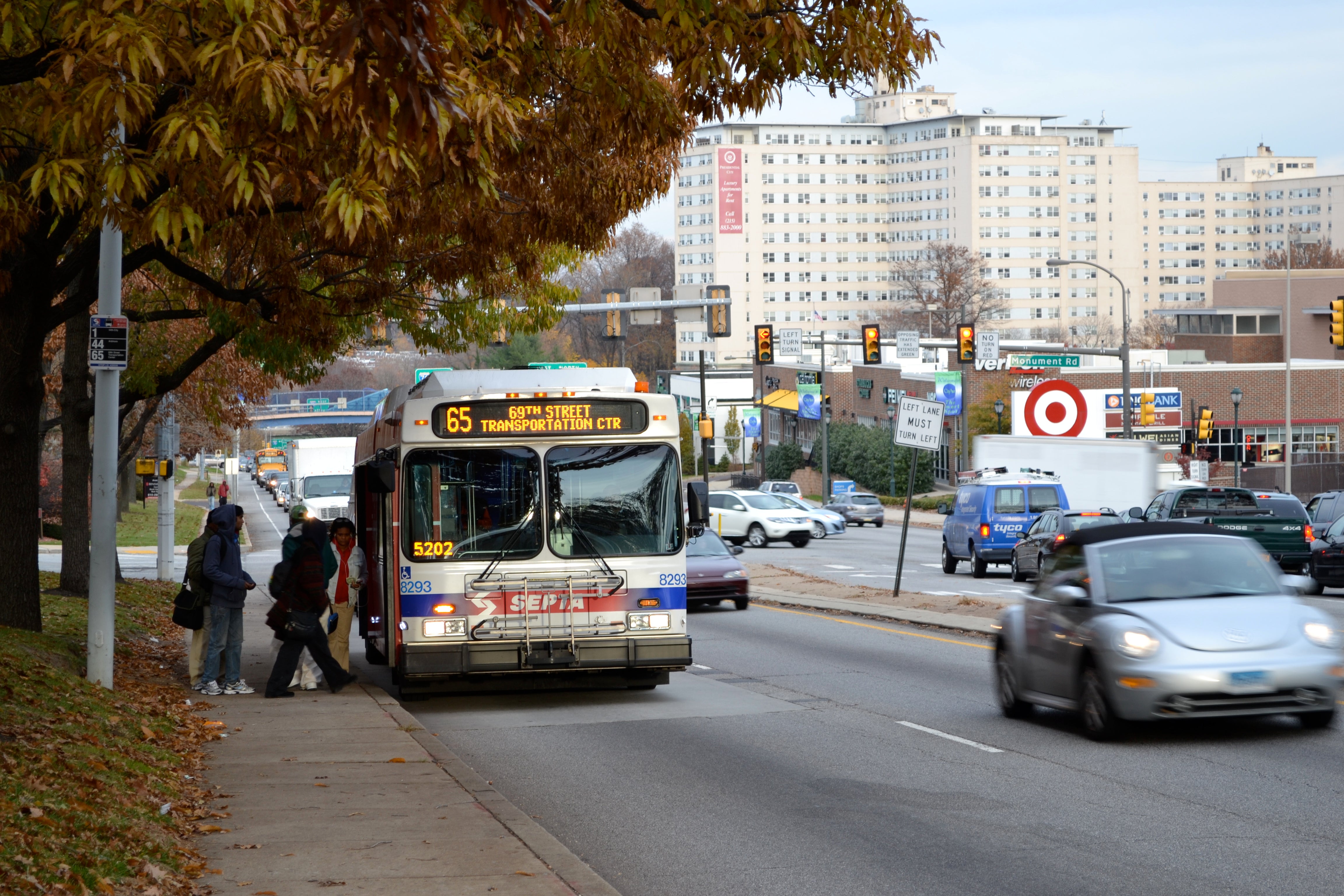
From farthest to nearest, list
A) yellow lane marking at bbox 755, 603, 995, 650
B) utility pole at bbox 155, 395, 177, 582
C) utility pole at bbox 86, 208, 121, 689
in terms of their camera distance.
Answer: utility pole at bbox 155, 395, 177, 582, yellow lane marking at bbox 755, 603, 995, 650, utility pole at bbox 86, 208, 121, 689

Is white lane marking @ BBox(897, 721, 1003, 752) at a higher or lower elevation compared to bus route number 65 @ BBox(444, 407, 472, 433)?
lower

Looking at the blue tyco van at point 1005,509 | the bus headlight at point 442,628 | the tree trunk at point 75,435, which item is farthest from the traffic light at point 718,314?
the bus headlight at point 442,628

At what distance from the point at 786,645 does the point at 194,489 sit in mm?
114400

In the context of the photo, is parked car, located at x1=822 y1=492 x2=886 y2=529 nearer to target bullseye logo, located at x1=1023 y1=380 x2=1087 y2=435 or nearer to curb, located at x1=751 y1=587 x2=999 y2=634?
curb, located at x1=751 y1=587 x2=999 y2=634

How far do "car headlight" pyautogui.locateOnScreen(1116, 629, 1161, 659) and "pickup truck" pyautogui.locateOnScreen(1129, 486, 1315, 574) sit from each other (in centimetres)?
1665

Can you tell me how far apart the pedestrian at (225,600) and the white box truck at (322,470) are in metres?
29.8

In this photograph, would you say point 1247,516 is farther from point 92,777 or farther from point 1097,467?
Result: point 92,777

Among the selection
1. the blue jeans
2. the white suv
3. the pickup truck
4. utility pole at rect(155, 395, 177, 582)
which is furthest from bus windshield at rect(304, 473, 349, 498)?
the blue jeans

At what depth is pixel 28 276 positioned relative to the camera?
1498cm

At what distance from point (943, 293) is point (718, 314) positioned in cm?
11793

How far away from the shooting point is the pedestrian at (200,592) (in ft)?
50.5

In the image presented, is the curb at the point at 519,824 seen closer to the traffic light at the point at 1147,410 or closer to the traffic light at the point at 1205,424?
the traffic light at the point at 1147,410

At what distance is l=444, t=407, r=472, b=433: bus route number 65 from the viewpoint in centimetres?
1467

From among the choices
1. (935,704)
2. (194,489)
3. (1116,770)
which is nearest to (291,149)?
(1116,770)
